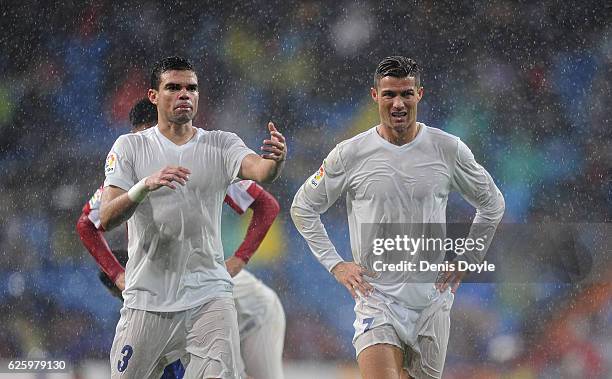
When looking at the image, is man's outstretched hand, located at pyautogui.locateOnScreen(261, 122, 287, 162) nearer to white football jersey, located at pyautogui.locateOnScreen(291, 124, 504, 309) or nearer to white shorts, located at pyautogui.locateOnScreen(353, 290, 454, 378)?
white football jersey, located at pyautogui.locateOnScreen(291, 124, 504, 309)

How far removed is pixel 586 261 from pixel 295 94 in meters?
1.68

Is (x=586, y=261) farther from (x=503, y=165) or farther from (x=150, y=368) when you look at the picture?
(x=150, y=368)

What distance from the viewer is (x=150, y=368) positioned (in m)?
3.77

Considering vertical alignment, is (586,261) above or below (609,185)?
below

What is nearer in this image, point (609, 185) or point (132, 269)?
point (132, 269)

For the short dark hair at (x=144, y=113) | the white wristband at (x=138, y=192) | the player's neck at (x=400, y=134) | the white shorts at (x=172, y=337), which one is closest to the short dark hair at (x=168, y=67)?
the short dark hair at (x=144, y=113)

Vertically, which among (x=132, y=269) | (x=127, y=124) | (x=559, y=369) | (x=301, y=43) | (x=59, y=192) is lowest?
(x=559, y=369)

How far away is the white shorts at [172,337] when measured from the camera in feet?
12.1

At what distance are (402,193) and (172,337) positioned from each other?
3.50 feet

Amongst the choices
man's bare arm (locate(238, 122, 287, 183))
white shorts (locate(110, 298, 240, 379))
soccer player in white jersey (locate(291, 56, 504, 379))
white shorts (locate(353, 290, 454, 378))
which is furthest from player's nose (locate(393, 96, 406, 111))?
white shorts (locate(110, 298, 240, 379))

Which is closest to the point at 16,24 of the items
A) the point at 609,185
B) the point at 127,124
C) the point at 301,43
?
the point at 127,124

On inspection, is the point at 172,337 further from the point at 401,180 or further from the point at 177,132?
the point at 401,180

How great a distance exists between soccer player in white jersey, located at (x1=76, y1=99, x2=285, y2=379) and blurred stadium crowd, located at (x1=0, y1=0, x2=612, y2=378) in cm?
23

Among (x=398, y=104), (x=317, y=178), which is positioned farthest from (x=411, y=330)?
(x=398, y=104)
